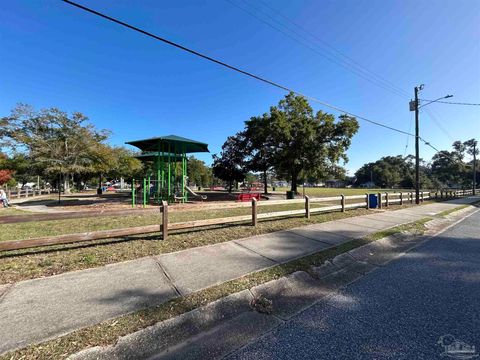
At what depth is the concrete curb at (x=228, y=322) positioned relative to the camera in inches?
99.9

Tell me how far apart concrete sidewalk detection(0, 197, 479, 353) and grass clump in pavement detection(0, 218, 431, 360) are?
13cm

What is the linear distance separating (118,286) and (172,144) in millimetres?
14734

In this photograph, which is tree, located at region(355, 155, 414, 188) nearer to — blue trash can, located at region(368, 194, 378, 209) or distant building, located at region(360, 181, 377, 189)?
distant building, located at region(360, 181, 377, 189)

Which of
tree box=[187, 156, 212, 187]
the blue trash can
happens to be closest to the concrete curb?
the blue trash can

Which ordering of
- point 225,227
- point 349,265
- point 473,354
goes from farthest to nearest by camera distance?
point 225,227, point 349,265, point 473,354

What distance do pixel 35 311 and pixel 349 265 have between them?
5.18 m

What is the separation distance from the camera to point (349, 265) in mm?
5266

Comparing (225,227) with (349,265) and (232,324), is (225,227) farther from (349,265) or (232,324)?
(232,324)

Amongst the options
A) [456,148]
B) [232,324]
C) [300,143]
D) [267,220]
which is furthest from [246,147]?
[456,148]

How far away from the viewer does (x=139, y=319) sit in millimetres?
2986

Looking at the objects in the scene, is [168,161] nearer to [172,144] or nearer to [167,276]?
[172,144]

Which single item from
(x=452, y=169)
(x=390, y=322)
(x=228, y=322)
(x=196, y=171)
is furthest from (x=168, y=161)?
(x=452, y=169)

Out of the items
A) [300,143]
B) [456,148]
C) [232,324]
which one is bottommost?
[232,324]

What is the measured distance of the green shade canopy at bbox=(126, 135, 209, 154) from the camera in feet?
53.6
